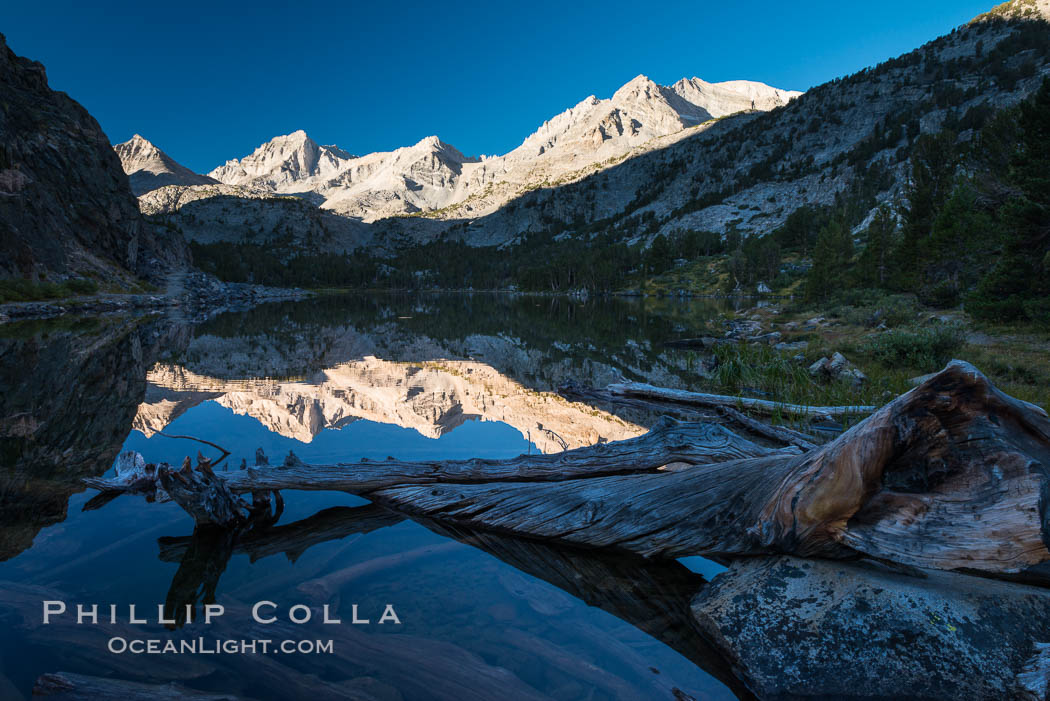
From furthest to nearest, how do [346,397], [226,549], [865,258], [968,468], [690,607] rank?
[865,258] → [346,397] → [226,549] → [690,607] → [968,468]

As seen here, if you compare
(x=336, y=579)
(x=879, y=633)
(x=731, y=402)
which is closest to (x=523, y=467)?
(x=336, y=579)

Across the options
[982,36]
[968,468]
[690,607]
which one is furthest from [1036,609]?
[982,36]

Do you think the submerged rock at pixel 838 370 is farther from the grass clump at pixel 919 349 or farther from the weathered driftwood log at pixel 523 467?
the weathered driftwood log at pixel 523 467

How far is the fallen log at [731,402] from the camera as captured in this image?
9.14 m

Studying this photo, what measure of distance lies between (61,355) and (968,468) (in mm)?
25234

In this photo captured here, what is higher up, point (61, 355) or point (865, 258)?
point (865, 258)

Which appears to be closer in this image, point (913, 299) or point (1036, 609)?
point (1036, 609)

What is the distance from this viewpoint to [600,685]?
3414 mm

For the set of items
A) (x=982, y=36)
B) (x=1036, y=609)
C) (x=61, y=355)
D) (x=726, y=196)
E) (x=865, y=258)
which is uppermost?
(x=982, y=36)

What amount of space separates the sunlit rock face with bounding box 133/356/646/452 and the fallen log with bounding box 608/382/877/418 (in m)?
0.95

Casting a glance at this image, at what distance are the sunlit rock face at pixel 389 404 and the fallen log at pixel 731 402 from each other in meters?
0.95

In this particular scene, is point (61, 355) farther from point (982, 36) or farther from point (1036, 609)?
point (982, 36)

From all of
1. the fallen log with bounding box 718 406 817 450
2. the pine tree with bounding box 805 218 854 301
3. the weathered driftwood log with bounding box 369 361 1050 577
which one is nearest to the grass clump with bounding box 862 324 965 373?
the fallen log with bounding box 718 406 817 450

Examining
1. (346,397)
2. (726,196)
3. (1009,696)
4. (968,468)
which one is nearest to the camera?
(1009,696)
